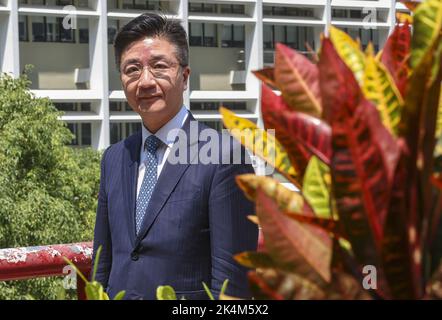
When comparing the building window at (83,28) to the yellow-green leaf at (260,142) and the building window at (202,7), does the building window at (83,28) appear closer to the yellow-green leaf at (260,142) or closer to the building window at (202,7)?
the building window at (202,7)

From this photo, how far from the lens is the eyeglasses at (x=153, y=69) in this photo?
2.59m

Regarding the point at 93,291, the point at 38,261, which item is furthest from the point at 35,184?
the point at 93,291

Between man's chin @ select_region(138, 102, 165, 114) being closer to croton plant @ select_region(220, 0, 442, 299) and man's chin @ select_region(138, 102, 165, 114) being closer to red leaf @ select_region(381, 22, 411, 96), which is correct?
red leaf @ select_region(381, 22, 411, 96)

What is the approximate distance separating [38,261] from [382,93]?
2345mm

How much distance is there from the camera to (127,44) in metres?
2.61

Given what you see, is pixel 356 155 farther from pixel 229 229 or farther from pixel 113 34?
pixel 113 34

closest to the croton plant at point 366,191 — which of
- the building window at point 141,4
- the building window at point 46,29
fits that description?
the building window at point 46,29

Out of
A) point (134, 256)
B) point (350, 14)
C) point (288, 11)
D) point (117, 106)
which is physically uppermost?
point (288, 11)

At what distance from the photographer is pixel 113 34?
49.1 meters

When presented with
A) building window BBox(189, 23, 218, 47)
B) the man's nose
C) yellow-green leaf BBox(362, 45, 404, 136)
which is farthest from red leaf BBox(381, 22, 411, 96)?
building window BBox(189, 23, 218, 47)

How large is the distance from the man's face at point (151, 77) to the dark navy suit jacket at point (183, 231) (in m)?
0.15

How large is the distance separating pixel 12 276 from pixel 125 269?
0.73 metres

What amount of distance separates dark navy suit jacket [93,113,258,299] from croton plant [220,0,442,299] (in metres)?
1.43

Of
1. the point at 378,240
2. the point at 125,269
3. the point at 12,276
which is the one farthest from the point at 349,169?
the point at 12,276
